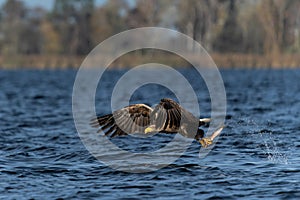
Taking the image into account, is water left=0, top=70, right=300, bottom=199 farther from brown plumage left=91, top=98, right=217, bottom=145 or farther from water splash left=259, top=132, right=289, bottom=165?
brown plumage left=91, top=98, right=217, bottom=145

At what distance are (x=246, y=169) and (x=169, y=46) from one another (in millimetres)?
100104

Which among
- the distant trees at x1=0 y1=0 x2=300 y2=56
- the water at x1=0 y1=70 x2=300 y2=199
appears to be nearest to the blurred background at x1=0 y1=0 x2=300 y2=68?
the distant trees at x1=0 y1=0 x2=300 y2=56

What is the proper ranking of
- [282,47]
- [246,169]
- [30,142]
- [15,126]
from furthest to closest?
[282,47] → [15,126] → [30,142] → [246,169]

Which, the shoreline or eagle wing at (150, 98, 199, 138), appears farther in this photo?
the shoreline

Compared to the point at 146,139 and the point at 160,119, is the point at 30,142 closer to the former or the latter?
the point at 146,139

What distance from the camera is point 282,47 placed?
87.6m

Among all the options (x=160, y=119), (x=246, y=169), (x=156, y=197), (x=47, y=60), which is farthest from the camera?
(x=47, y=60)

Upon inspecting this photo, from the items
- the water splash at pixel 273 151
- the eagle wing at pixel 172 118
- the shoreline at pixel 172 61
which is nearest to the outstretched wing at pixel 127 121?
the eagle wing at pixel 172 118

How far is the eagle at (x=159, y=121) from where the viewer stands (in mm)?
10578

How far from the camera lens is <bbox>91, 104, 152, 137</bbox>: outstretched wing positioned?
11.2m

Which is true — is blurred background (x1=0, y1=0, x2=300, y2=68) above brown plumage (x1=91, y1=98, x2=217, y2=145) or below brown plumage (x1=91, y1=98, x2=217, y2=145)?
above

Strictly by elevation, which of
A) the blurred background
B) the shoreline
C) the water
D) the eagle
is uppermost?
the blurred background

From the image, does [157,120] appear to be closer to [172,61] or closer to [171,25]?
[172,61]

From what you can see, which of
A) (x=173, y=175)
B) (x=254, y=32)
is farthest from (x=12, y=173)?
(x=254, y=32)
